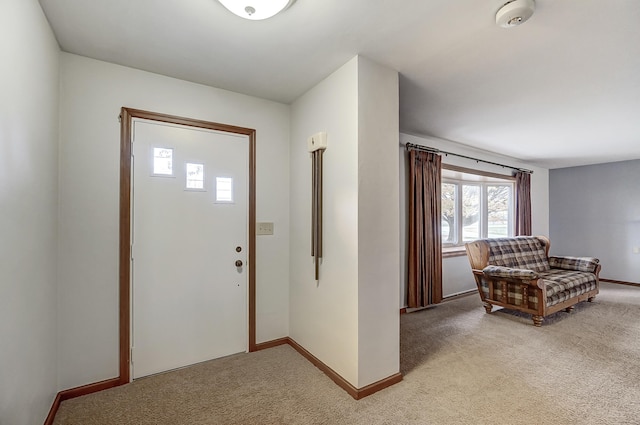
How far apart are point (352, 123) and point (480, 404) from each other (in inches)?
81.6

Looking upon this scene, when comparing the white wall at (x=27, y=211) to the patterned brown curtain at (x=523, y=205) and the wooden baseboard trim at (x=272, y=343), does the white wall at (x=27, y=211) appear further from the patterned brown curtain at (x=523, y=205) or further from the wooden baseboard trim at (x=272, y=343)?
the patterned brown curtain at (x=523, y=205)

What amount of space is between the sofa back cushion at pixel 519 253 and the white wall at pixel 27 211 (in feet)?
14.5

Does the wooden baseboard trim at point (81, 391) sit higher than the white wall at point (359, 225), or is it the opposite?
the white wall at point (359, 225)

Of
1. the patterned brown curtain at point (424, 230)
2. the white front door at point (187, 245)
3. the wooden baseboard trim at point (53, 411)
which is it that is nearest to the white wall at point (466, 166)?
the patterned brown curtain at point (424, 230)

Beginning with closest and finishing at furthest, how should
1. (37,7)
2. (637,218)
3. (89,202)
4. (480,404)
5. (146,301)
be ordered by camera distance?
(37,7)
(480,404)
(89,202)
(146,301)
(637,218)

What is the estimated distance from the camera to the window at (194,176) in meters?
2.40

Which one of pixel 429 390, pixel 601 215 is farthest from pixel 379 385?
→ pixel 601 215

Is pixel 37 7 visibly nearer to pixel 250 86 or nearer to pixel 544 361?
pixel 250 86

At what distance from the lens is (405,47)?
1.90m

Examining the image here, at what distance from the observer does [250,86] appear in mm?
2492

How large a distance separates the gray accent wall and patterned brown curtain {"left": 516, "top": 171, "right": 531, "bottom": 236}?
1.39m

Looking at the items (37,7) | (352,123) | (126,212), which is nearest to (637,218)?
(352,123)

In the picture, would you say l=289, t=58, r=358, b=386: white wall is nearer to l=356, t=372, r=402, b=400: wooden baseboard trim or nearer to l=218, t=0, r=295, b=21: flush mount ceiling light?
l=356, t=372, r=402, b=400: wooden baseboard trim

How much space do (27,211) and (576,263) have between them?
238 inches
